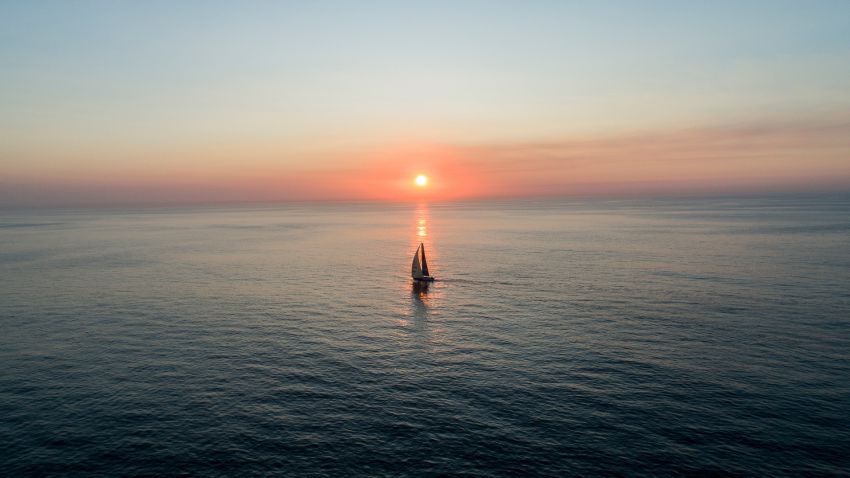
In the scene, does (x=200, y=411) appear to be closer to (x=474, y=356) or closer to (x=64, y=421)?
(x=64, y=421)

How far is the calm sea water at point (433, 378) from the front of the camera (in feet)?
147

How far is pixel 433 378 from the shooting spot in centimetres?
6191

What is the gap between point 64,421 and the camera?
5109cm

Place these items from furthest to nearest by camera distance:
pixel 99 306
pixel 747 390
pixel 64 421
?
pixel 99 306, pixel 747 390, pixel 64 421

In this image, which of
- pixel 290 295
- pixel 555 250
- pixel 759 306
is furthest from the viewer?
pixel 555 250

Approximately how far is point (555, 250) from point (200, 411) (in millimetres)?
148809

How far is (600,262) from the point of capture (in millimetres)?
147500

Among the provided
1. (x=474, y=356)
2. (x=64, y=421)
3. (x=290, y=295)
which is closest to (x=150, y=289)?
(x=290, y=295)

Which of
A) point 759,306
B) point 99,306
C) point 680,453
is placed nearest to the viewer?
point 680,453

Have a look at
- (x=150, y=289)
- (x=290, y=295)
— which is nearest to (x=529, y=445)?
(x=290, y=295)

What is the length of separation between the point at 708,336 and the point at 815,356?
12.9 metres

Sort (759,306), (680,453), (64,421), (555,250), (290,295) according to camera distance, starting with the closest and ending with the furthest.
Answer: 1. (680,453)
2. (64,421)
3. (759,306)
4. (290,295)
5. (555,250)

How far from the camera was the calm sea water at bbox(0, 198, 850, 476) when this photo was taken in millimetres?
44875

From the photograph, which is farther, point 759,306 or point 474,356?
point 759,306
